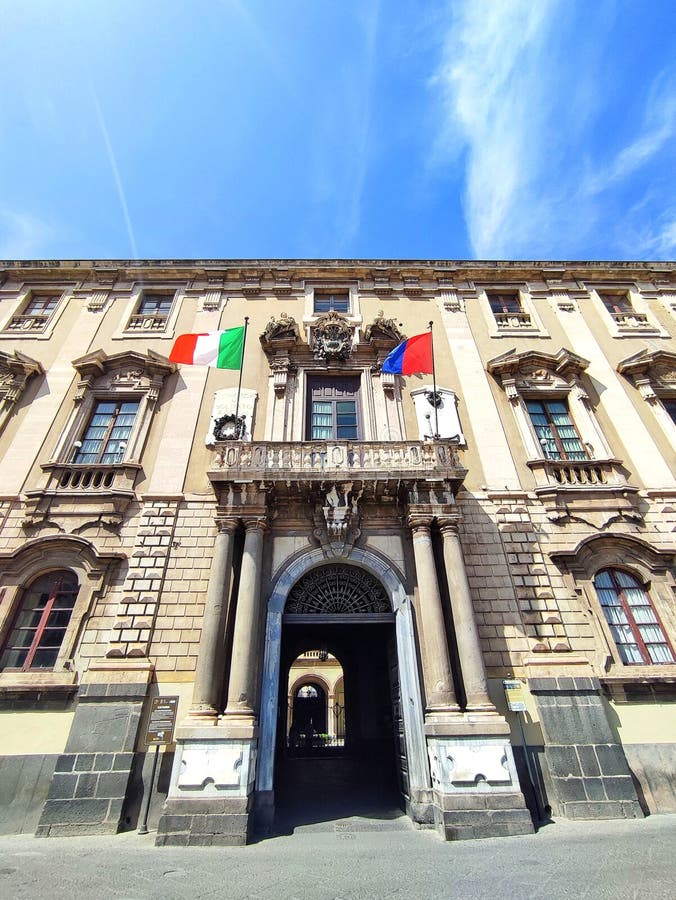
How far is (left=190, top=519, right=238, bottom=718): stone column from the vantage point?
7.76 meters

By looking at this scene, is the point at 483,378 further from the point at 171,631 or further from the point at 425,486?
the point at 171,631

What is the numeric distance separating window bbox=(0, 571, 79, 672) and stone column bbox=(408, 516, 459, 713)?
754 centimetres

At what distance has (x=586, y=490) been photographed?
426 inches

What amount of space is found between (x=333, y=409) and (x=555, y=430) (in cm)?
656

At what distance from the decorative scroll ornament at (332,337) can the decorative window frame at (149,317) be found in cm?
498

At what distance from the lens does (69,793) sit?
290 inches

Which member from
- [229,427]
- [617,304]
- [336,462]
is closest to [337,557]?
[336,462]

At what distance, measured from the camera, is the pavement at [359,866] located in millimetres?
4555

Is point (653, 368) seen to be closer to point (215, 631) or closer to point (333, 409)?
point (333, 409)

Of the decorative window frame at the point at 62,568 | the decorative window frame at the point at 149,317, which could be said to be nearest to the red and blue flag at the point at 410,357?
the decorative window frame at the point at 149,317

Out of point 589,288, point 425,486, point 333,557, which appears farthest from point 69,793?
point 589,288

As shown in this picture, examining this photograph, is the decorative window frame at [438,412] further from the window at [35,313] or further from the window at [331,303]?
the window at [35,313]

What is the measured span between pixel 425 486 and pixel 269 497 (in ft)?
11.8

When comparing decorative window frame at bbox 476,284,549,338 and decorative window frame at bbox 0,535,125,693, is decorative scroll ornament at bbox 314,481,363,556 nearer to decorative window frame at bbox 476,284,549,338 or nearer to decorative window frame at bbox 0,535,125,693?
decorative window frame at bbox 0,535,125,693
